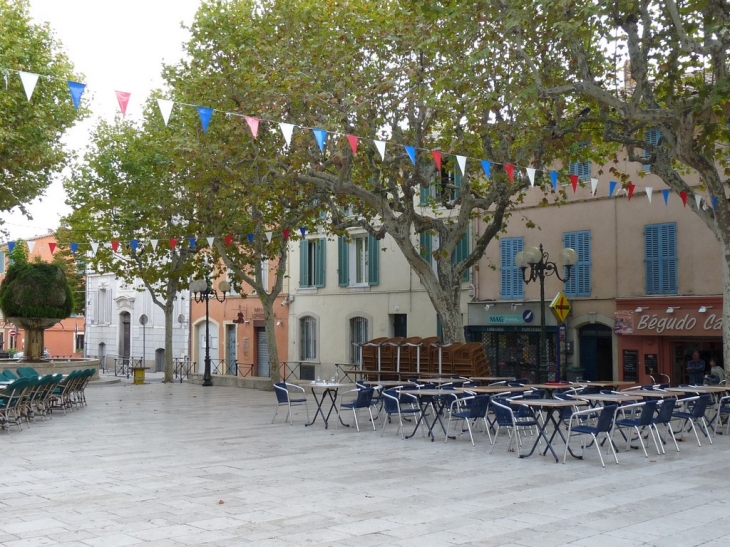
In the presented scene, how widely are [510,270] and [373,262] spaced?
537 cm

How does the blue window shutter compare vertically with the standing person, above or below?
above

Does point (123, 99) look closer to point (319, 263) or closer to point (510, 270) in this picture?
point (510, 270)

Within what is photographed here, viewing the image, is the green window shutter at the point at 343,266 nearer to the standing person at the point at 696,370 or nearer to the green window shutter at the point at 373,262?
the green window shutter at the point at 373,262

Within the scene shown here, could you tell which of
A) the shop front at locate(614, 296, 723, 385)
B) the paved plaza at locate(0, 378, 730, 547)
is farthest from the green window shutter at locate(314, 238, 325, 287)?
the paved plaza at locate(0, 378, 730, 547)

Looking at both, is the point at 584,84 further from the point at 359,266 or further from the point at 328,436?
the point at 359,266

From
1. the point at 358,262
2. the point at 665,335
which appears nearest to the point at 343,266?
the point at 358,262

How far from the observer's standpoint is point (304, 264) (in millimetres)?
30047

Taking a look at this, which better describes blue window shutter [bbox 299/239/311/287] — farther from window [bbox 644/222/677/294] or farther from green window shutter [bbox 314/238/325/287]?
window [bbox 644/222/677/294]

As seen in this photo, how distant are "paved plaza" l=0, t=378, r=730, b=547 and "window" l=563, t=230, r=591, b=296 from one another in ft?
28.8

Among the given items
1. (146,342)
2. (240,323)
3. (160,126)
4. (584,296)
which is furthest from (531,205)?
(146,342)

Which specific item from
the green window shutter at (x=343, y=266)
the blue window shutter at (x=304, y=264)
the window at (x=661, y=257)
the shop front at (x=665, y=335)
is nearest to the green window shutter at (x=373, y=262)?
the green window shutter at (x=343, y=266)

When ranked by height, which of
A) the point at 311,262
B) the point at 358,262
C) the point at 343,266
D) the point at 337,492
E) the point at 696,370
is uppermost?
the point at 311,262

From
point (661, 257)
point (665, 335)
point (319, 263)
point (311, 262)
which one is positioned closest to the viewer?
point (665, 335)

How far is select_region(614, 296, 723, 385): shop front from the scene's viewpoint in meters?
19.0
